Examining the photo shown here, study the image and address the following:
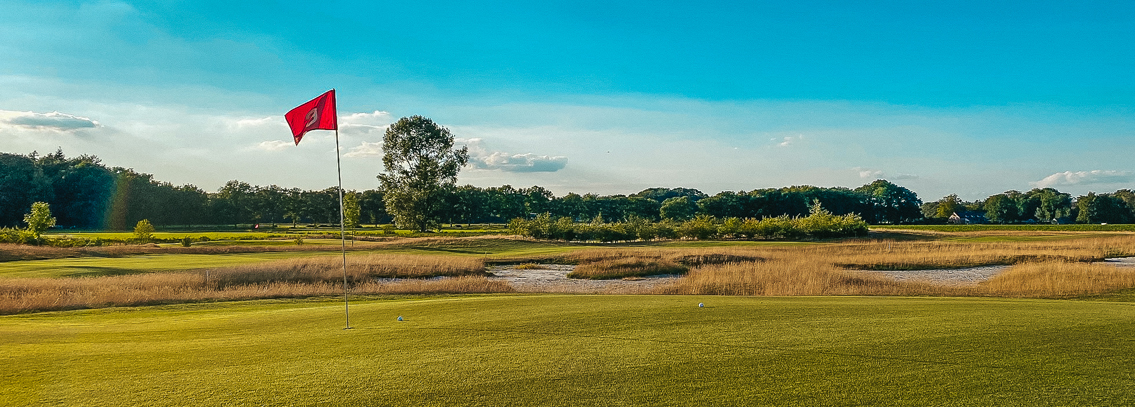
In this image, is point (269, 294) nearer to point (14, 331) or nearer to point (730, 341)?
point (14, 331)

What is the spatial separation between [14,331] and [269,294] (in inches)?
455

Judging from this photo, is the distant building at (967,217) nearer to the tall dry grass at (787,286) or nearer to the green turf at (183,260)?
the green turf at (183,260)

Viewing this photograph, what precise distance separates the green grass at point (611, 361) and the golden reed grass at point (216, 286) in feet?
36.0

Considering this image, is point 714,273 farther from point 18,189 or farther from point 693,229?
point 18,189

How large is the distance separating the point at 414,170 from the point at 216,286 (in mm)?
45991

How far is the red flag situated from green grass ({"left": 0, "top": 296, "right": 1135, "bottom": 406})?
3.75 metres

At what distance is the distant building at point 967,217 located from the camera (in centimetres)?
16425

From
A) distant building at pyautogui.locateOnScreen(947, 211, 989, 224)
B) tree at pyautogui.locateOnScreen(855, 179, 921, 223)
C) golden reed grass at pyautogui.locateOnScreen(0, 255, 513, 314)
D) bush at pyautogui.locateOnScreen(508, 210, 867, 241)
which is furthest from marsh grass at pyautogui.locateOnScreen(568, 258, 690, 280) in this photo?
distant building at pyautogui.locateOnScreen(947, 211, 989, 224)

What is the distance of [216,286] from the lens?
79.5ft

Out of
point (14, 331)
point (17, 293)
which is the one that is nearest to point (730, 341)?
point (14, 331)

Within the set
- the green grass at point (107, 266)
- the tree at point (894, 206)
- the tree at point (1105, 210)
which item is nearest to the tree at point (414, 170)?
the green grass at point (107, 266)

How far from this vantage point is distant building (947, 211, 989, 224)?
539 feet

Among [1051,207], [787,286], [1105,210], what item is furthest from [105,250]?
[1051,207]

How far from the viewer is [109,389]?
611cm
